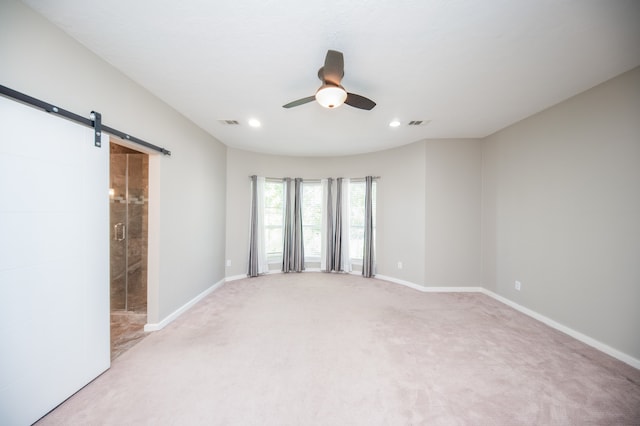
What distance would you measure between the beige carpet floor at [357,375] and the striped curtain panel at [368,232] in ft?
5.36

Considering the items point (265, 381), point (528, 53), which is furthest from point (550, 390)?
point (528, 53)

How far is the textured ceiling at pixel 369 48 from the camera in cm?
141

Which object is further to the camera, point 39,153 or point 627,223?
point 627,223

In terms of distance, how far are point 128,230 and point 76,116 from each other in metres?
1.80

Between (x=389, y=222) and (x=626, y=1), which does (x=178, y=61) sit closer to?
(x=626, y=1)

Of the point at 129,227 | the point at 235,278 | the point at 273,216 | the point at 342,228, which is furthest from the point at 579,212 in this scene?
the point at 129,227

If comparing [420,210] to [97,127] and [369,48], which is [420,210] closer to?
[369,48]

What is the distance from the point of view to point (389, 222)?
4.49 m

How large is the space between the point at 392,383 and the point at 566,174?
9.62 feet

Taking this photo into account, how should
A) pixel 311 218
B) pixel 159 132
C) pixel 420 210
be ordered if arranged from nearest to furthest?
1. pixel 159 132
2. pixel 420 210
3. pixel 311 218

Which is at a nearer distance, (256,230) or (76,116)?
(76,116)

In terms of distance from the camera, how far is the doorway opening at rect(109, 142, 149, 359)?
291 cm

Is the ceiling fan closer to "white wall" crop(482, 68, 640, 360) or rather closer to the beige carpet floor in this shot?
the beige carpet floor

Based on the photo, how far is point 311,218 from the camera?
516 cm
